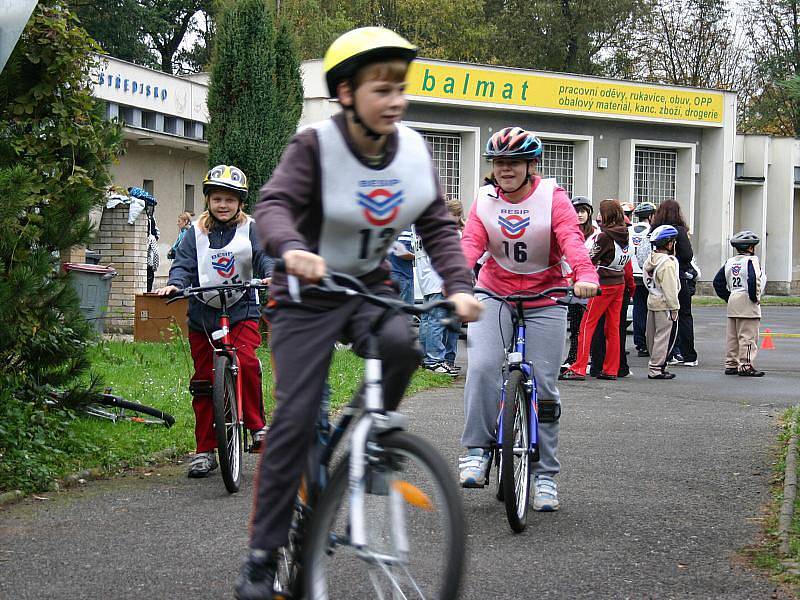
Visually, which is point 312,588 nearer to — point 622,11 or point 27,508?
point 27,508

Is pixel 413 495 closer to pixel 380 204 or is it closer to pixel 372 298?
pixel 372 298

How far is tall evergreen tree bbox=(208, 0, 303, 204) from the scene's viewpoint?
58.6 ft

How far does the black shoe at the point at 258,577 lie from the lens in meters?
3.97

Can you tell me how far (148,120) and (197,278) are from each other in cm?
2361

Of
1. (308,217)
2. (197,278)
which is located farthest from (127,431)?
(308,217)

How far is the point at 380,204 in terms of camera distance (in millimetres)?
4203

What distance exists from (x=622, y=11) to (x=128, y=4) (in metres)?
22.6

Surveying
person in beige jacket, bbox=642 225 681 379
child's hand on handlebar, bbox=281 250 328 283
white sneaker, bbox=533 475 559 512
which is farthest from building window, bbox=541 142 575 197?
child's hand on handlebar, bbox=281 250 328 283

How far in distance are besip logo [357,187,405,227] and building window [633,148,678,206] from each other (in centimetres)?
3800

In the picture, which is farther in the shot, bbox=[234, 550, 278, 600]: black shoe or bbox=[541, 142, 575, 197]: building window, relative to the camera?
bbox=[541, 142, 575, 197]: building window

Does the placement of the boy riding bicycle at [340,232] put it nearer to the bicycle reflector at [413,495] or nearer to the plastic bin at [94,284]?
the bicycle reflector at [413,495]

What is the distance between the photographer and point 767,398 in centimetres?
1288

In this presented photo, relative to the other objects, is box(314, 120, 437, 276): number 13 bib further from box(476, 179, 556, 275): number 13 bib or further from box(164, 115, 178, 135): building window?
box(164, 115, 178, 135): building window

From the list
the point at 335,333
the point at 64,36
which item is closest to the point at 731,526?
the point at 335,333
